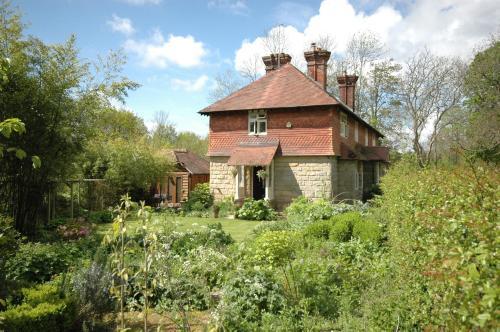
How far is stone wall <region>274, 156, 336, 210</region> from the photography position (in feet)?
63.0

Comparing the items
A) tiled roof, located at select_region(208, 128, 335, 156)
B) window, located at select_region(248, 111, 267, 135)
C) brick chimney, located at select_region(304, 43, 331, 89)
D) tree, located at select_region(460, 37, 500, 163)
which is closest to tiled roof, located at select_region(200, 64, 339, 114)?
window, located at select_region(248, 111, 267, 135)

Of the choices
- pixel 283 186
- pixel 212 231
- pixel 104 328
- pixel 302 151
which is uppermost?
pixel 302 151

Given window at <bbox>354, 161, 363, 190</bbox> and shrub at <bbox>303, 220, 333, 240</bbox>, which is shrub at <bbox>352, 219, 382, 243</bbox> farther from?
window at <bbox>354, 161, 363, 190</bbox>

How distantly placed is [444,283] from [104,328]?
14.8 ft

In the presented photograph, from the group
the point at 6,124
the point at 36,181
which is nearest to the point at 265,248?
the point at 6,124

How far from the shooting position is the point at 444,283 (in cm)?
272

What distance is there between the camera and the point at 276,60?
2447cm

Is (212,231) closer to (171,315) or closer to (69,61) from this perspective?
(171,315)

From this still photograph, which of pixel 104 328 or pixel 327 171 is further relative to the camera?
pixel 327 171

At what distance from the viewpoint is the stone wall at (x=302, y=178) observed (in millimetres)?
19203

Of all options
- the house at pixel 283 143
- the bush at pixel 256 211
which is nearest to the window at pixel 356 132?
the house at pixel 283 143

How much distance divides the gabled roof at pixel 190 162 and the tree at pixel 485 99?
17273mm

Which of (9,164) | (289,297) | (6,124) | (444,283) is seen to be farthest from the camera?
(9,164)

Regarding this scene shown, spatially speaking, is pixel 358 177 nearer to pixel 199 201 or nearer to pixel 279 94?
pixel 279 94
